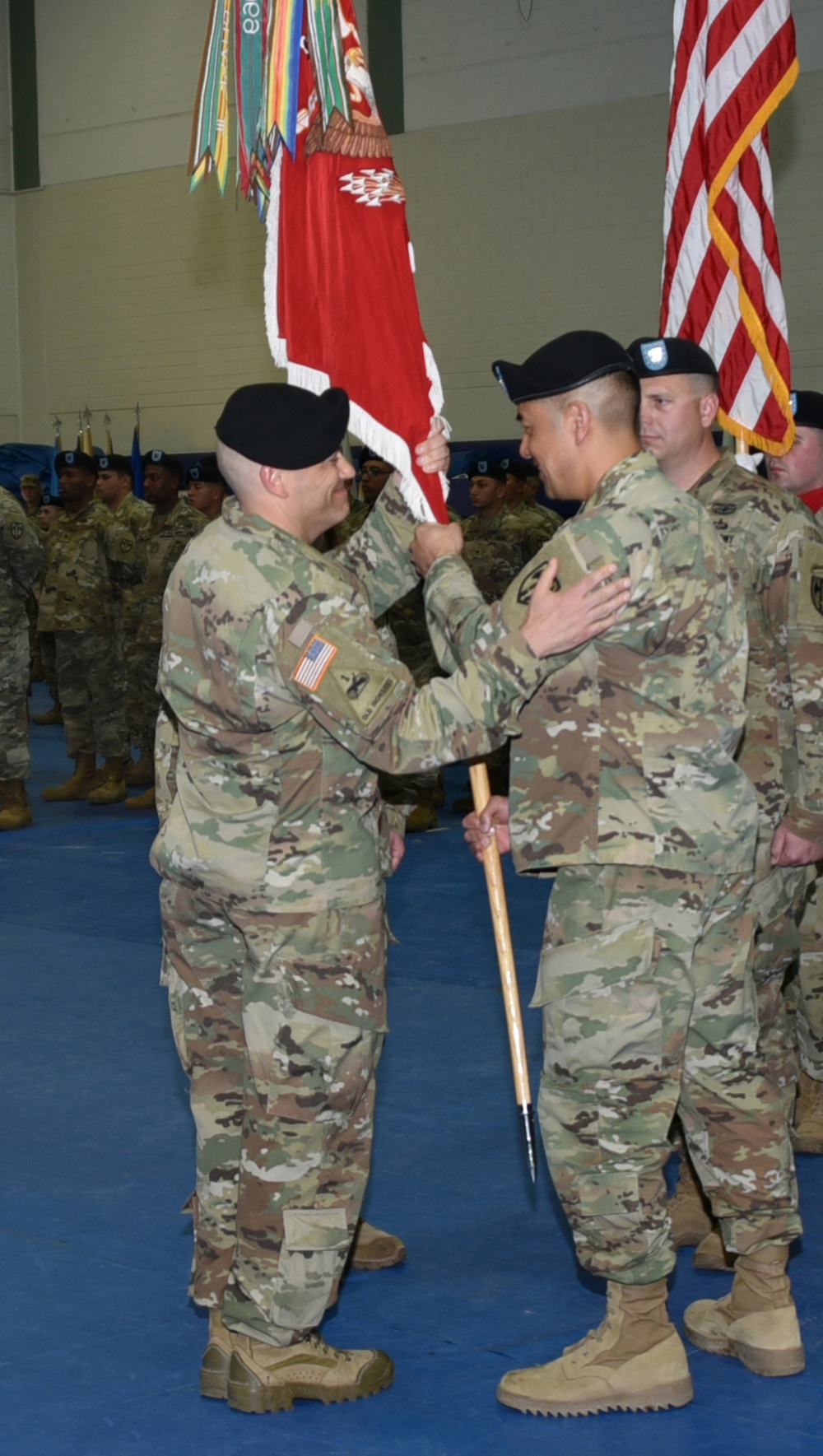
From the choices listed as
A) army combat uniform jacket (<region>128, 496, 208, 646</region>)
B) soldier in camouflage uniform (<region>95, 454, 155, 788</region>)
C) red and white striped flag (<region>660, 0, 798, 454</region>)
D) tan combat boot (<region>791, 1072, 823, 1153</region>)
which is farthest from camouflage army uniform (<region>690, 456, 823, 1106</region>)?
soldier in camouflage uniform (<region>95, 454, 155, 788</region>)

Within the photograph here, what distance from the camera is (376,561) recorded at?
11.6ft

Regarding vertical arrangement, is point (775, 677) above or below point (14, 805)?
above

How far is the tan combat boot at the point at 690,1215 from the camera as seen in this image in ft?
12.4

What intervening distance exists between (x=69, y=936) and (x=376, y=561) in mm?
3736

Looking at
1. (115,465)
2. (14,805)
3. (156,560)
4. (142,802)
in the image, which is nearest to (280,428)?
(14,805)

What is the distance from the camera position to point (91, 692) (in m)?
10.1

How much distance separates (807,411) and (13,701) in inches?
217

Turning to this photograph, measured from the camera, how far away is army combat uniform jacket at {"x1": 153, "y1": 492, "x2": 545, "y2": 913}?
281cm

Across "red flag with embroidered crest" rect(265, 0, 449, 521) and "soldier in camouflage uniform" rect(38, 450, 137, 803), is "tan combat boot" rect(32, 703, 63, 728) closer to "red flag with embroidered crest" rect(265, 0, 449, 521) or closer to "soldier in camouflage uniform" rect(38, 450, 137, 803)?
"soldier in camouflage uniform" rect(38, 450, 137, 803)

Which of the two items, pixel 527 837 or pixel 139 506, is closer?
pixel 527 837

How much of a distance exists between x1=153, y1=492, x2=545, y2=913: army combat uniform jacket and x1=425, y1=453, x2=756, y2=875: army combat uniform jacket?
0.13 metres

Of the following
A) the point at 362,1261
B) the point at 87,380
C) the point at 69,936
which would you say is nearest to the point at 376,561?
the point at 362,1261

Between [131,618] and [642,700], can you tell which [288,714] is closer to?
[642,700]

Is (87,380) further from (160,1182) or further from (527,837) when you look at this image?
(527,837)
